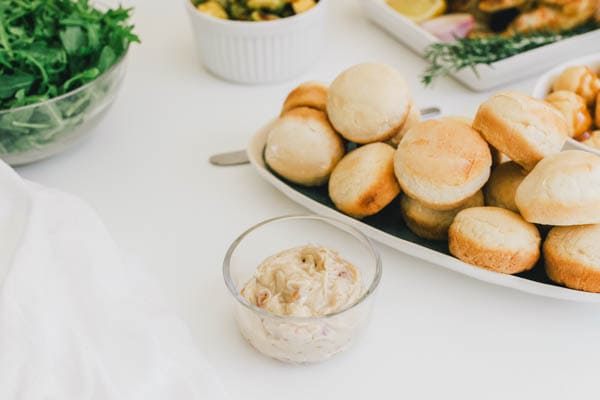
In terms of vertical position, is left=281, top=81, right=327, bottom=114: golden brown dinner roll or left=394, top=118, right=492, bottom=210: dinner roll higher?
left=394, top=118, right=492, bottom=210: dinner roll

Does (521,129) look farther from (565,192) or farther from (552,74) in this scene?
(552,74)

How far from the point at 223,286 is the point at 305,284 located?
6.5 inches

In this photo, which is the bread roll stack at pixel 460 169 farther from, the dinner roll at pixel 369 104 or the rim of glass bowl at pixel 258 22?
the rim of glass bowl at pixel 258 22

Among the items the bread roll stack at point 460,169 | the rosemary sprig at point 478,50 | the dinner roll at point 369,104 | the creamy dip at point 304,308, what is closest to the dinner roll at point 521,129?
the bread roll stack at point 460,169

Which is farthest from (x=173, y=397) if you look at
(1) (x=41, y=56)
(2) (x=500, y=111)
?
(1) (x=41, y=56)

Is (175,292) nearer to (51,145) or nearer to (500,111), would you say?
(51,145)

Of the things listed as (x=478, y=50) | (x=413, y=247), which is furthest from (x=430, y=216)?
(x=478, y=50)

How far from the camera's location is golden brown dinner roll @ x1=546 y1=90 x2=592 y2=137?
951 millimetres

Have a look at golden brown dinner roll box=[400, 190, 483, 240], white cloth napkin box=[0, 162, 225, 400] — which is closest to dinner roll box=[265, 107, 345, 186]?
golden brown dinner roll box=[400, 190, 483, 240]

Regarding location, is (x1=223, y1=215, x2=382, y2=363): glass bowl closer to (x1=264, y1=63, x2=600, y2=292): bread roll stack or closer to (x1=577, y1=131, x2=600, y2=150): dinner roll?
(x1=264, y1=63, x2=600, y2=292): bread roll stack

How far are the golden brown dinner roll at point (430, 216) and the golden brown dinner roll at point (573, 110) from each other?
0.23 metres

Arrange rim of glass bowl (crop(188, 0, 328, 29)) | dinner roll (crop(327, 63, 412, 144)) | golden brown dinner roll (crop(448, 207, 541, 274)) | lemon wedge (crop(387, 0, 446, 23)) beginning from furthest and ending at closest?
lemon wedge (crop(387, 0, 446, 23))
rim of glass bowl (crop(188, 0, 328, 29))
dinner roll (crop(327, 63, 412, 144))
golden brown dinner roll (crop(448, 207, 541, 274))

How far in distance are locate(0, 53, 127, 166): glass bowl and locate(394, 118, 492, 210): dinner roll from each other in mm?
479

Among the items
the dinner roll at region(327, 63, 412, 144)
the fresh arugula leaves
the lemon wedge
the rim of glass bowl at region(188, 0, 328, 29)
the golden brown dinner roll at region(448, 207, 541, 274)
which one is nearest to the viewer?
the golden brown dinner roll at region(448, 207, 541, 274)
